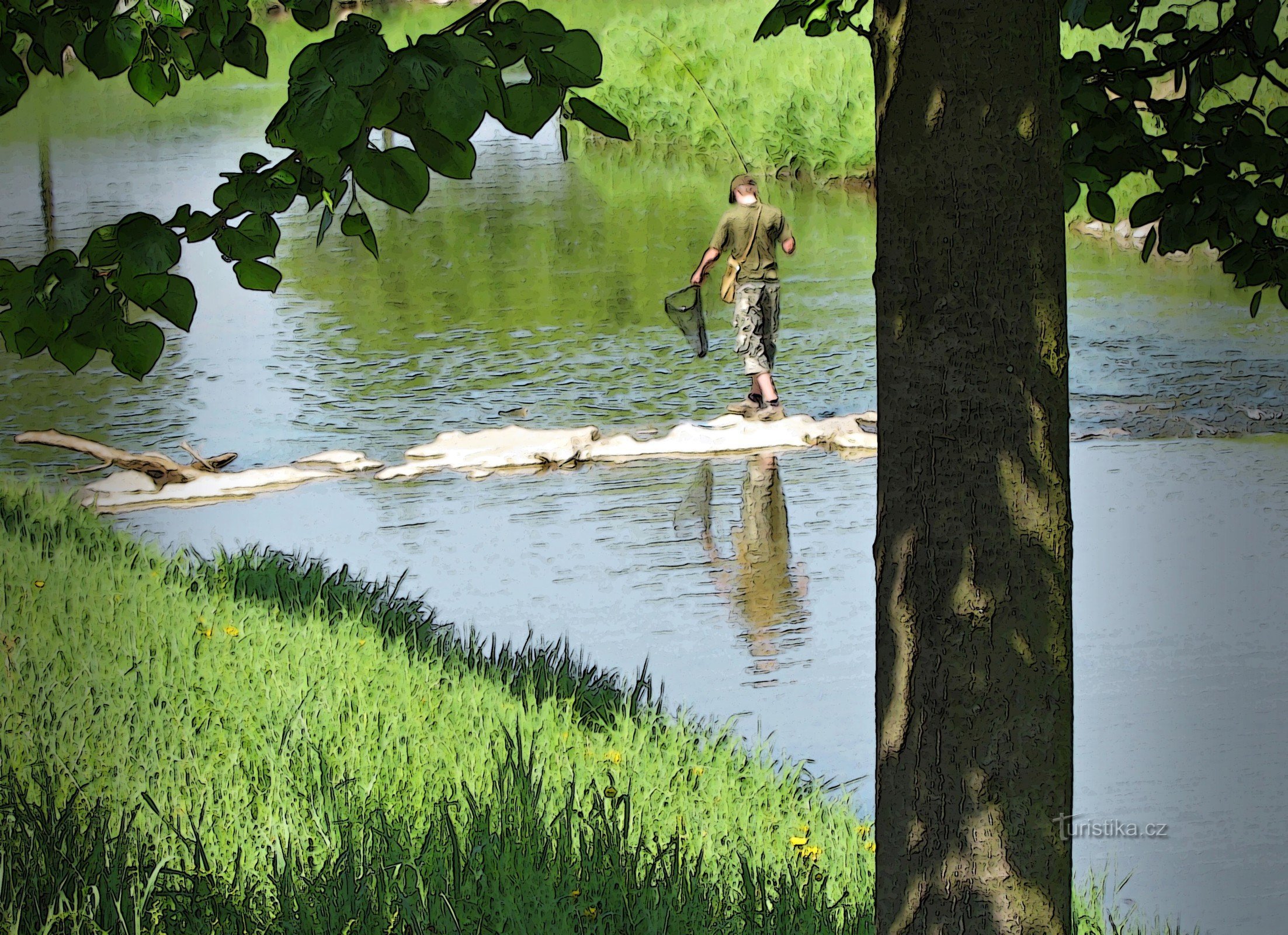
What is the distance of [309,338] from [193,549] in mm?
2081

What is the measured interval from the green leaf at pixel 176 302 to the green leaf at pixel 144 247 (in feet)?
0.05

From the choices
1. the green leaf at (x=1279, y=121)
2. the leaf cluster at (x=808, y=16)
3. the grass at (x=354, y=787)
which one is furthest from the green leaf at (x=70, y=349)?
the green leaf at (x=1279, y=121)

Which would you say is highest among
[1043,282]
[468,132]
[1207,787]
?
[468,132]

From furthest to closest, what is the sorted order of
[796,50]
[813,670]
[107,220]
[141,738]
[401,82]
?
[796,50]
[107,220]
[813,670]
[141,738]
[401,82]

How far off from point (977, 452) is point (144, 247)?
2.53 feet

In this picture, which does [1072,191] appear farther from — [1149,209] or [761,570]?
[761,570]

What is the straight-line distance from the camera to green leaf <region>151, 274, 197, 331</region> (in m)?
1.13

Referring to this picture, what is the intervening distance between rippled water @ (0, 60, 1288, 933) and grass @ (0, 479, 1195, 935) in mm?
409

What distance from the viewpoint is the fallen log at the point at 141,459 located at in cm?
536

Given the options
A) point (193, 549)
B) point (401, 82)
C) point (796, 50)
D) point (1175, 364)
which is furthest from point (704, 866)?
point (796, 50)

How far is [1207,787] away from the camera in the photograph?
10.3 ft

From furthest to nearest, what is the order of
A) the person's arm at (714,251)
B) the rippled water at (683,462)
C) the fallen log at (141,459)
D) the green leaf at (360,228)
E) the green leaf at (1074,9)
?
the person's arm at (714,251), the fallen log at (141,459), the rippled water at (683,462), the green leaf at (1074,9), the green leaf at (360,228)

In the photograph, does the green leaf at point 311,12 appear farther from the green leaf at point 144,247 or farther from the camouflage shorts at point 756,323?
the camouflage shorts at point 756,323

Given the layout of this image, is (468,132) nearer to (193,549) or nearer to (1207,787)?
(1207,787)
